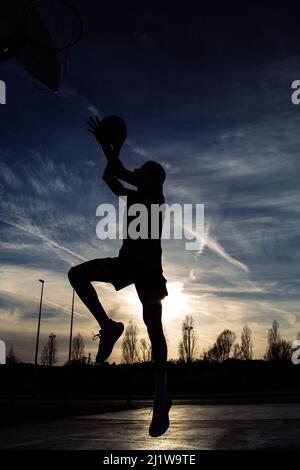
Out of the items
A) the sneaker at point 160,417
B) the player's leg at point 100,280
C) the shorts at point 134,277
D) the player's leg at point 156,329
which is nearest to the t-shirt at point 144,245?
the shorts at point 134,277

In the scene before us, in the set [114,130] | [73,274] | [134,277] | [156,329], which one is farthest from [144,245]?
[114,130]

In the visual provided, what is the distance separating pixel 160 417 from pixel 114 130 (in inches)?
78.6

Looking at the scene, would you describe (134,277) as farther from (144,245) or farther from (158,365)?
(158,365)

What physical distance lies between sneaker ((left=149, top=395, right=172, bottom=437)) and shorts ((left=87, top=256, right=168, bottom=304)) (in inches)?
30.0

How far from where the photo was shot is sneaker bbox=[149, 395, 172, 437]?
3.27m

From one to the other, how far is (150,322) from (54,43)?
572 cm

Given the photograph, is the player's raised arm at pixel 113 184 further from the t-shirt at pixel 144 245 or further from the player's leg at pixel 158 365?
the player's leg at pixel 158 365

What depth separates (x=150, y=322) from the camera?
3.29 meters

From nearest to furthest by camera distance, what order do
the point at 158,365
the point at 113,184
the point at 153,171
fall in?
the point at 113,184, the point at 153,171, the point at 158,365

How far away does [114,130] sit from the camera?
3164 mm

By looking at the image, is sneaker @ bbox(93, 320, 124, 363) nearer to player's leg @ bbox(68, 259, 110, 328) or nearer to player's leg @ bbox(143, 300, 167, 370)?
player's leg @ bbox(68, 259, 110, 328)

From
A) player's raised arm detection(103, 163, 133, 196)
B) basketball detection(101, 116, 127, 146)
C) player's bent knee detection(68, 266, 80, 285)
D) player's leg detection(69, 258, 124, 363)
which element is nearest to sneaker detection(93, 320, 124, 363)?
player's leg detection(69, 258, 124, 363)

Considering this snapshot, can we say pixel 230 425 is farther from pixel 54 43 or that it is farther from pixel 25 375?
pixel 25 375
